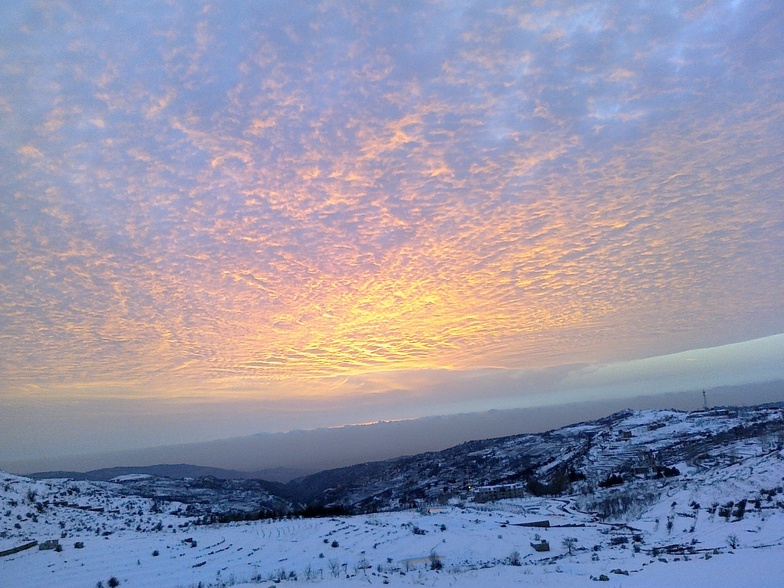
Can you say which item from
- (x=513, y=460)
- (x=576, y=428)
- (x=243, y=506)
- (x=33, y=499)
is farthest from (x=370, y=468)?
(x=33, y=499)

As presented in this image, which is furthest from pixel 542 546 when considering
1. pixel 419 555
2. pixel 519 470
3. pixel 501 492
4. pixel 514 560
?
pixel 519 470

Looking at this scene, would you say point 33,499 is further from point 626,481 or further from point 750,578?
point 626,481

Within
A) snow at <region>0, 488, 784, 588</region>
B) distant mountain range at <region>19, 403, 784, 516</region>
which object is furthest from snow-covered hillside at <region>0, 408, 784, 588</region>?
distant mountain range at <region>19, 403, 784, 516</region>

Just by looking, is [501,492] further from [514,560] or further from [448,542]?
[514,560]

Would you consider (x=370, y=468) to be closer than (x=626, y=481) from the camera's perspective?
No

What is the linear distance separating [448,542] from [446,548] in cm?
123

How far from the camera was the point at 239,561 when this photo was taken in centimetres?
2169

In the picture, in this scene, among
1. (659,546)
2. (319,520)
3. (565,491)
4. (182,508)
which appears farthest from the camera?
(565,491)

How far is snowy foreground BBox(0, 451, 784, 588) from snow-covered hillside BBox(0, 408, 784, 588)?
9 centimetres

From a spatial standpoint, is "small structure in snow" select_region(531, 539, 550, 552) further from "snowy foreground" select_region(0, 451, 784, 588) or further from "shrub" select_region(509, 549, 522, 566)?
"shrub" select_region(509, 549, 522, 566)

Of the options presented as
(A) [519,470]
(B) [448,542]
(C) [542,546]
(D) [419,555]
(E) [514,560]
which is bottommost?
(A) [519,470]

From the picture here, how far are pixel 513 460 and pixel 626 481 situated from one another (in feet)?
A: 162

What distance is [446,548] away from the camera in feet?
77.4

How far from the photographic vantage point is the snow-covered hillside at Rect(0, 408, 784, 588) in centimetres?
1630
